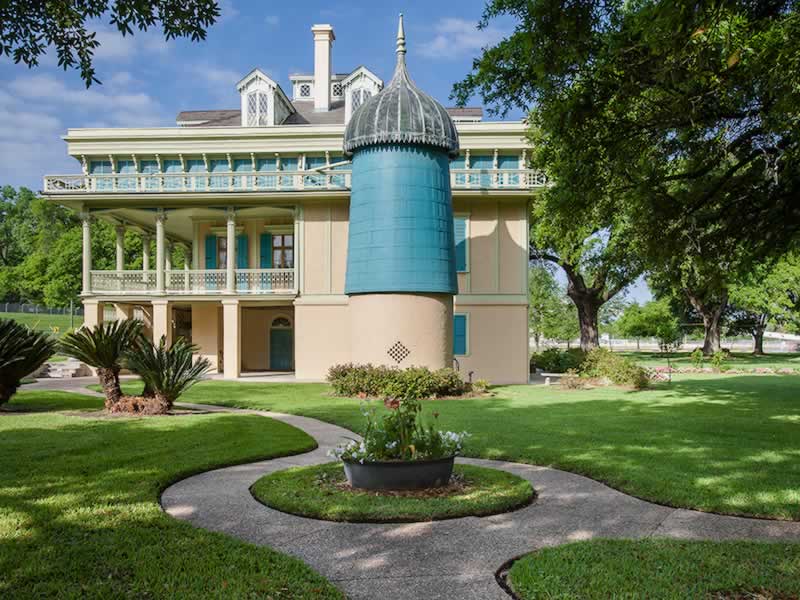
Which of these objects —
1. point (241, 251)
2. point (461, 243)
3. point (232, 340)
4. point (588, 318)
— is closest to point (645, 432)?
point (461, 243)

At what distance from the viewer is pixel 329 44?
31656 millimetres

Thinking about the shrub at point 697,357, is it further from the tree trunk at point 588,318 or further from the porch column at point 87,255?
the porch column at point 87,255

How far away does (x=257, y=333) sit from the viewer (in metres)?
29.8

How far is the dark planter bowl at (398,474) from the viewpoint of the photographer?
6.77 metres

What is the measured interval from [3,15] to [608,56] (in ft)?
22.7

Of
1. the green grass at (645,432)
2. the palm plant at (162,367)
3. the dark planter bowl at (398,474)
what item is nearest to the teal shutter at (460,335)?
the green grass at (645,432)

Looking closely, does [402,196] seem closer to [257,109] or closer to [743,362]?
[257,109]

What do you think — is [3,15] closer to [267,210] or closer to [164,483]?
[164,483]

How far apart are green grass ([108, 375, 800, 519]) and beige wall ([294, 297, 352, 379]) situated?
13.0 ft

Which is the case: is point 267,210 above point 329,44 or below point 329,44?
below

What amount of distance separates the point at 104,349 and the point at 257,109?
62.4 ft

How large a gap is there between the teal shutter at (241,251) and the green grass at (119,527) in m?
18.0

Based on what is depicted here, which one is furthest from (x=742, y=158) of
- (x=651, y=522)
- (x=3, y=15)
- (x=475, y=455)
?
(x=3, y=15)

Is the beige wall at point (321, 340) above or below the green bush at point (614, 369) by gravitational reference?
above
